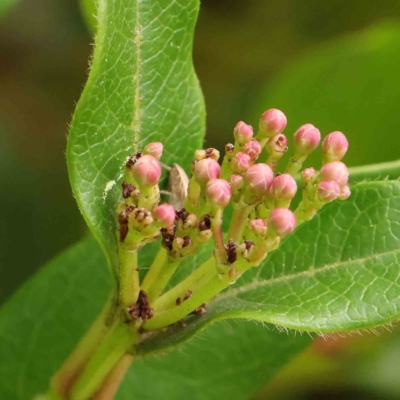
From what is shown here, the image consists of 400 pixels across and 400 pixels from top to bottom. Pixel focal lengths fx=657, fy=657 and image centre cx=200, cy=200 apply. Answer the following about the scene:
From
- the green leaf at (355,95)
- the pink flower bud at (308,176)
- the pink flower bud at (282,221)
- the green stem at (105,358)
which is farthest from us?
→ the green leaf at (355,95)

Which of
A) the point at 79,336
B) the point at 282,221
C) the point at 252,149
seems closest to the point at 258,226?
the point at 282,221

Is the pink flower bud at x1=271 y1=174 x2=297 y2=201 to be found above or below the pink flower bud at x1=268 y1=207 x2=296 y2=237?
above

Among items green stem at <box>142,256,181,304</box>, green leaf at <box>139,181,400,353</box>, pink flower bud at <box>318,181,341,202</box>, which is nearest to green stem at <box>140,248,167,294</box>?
green stem at <box>142,256,181,304</box>

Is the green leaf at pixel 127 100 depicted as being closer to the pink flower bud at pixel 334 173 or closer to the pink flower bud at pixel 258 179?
the pink flower bud at pixel 258 179

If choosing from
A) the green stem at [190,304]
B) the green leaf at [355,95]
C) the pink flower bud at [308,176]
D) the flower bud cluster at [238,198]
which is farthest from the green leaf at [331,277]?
the green leaf at [355,95]

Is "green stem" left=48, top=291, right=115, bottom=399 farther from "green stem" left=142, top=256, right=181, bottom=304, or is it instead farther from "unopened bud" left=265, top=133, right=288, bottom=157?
"unopened bud" left=265, top=133, right=288, bottom=157
